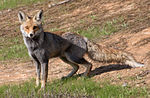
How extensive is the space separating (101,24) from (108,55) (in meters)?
6.09

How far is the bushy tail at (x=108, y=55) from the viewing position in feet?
30.3

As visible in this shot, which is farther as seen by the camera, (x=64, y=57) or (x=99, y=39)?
(x=99, y=39)

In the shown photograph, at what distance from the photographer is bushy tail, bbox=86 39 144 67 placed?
9227 millimetres

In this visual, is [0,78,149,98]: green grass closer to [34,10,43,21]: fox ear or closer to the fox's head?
the fox's head

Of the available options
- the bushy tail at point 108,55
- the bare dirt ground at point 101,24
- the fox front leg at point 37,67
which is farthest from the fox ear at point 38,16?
the bare dirt ground at point 101,24

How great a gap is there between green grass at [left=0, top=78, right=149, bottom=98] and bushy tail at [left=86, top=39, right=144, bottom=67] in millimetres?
839

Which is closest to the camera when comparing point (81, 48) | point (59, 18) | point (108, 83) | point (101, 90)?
point (101, 90)

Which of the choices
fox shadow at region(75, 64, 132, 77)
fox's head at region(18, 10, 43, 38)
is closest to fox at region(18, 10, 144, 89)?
fox's head at region(18, 10, 43, 38)

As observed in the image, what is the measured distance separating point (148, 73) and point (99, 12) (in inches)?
362

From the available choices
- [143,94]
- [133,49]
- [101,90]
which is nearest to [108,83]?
[101,90]

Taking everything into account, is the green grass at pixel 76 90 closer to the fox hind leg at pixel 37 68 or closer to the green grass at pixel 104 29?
the fox hind leg at pixel 37 68

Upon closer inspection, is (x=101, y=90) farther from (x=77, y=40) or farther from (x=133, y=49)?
(x=133, y=49)

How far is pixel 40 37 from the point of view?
28.9 ft

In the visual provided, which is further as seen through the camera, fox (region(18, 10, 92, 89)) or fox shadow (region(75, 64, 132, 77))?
fox shadow (region(75, 64, 132, 77))
